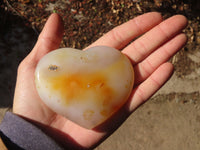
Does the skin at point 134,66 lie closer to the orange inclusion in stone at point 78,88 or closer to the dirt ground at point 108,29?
the orange inclusion in stone at point 78,88

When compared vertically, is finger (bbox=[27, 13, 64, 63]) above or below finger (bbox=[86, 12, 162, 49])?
above

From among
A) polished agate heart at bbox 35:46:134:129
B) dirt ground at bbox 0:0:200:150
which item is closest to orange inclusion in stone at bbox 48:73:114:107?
polished agate heart at bbox 35:46:134:129

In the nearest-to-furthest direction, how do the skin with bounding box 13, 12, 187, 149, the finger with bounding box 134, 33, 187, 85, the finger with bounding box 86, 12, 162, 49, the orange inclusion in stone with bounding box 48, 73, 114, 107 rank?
1. the orange inclusion in stone with bounding box 48, 73, 114, 107
2. the skin with bounding box 13, 12, 187, 149
3. the finger with bounding box 134, 33, 187, 85
4. the finger with bounding box 86, 12, 162, 49

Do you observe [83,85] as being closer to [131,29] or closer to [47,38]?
[47,38]

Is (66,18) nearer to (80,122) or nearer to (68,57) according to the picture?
(68,57)

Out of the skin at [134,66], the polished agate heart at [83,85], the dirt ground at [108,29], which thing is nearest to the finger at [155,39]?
the skin at [134,66]

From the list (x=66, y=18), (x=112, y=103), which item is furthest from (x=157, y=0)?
(x=112, y=103)

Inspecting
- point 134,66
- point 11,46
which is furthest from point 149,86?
point 11,46

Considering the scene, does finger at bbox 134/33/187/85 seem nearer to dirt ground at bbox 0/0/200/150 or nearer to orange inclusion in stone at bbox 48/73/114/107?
orange inclusion in stone at bbox 48/73/114/107
